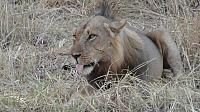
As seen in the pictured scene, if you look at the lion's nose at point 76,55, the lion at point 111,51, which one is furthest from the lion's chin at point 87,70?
the lion's nose at point 76,55

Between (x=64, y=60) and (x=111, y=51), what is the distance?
126 centimetres

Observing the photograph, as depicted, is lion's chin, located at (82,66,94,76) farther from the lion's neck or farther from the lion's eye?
the lion's neck

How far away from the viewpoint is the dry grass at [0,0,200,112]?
14.2 feet

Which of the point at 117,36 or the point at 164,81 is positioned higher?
the point at 117,36

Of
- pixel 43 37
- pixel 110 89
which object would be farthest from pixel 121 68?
pixel 43 37

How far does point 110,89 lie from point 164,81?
630mm

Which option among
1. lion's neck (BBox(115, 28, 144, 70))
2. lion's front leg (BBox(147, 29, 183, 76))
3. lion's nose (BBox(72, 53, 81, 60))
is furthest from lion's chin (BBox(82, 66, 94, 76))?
lion's front leg (BBox(147, 29, 183, 76))

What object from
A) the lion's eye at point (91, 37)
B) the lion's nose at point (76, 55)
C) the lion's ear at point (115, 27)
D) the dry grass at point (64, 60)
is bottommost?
the dry grass at point (64, 60)

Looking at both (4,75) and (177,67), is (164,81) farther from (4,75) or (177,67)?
(4,75)

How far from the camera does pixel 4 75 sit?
5.14 metres

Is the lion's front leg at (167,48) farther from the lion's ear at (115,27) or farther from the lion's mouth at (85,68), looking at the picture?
the lion's mouth at (85,68)

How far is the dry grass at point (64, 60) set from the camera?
4.33 meters

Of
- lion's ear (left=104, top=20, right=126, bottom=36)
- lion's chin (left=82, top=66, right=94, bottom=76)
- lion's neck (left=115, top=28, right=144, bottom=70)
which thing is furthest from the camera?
lion's neck (left=115, top=28, right=144, bottom=70)

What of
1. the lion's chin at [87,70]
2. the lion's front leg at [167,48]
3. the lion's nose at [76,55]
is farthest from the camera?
the lion's front leg at [167,48]
